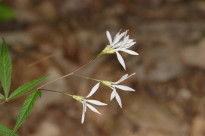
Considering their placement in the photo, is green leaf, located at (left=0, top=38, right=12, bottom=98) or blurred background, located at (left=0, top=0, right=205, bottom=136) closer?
green leaf, located at (left=0, top=38, right=12, bottom=98)

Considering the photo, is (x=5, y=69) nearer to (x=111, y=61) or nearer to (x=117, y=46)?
(x=117, y=46)

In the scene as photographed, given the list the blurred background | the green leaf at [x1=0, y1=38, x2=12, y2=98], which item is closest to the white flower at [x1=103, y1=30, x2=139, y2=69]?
the green leaf at [x1=0, y1=38, x2=12, y2=98]

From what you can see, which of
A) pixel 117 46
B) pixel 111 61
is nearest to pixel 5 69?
pixel 117 46

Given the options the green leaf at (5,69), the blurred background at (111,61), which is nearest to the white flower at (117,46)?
the green leaf at (5,69)

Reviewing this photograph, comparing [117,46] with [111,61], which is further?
[111,61]

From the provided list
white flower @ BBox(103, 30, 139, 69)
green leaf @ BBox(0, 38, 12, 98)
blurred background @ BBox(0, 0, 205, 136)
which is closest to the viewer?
white flower @ BBox(103, 30, 139, 69)

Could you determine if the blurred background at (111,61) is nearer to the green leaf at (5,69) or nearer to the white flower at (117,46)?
the green leaf at (5,69)

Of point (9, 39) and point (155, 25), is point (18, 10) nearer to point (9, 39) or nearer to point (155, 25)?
point (9, 39)

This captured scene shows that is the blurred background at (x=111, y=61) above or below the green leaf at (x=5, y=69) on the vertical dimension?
above

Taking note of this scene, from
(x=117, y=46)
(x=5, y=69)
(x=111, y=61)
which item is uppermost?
(x=111, y=61)

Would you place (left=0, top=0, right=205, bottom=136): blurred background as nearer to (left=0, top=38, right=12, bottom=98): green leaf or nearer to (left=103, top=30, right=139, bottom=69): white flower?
(left=0, top=38, right=12, bottom=98): green leaf
